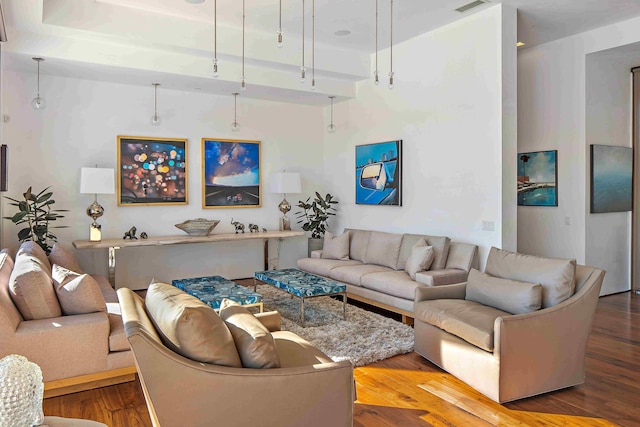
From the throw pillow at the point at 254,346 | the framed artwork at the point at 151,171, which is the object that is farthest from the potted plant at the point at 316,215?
the throw pillow at the point at 254,346

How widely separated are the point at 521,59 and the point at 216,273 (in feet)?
17.0

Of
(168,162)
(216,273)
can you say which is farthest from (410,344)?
(168,162)

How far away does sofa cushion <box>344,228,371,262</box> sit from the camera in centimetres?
624

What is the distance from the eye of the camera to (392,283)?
493 cm

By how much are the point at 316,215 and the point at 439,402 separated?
4.54 m

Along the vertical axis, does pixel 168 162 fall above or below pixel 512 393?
above

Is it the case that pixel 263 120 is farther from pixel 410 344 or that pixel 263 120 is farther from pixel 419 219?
pixel 410 344

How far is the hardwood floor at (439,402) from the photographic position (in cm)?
280

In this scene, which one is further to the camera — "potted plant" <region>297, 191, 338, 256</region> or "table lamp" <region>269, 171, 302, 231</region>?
"potted plant" <region>297, 191, 338, 256</region>

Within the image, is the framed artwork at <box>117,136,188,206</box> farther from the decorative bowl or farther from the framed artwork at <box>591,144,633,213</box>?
the framed artwork at <box>591,144,633,213</box>

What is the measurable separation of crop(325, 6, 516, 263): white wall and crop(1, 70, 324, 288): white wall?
54.0 inches

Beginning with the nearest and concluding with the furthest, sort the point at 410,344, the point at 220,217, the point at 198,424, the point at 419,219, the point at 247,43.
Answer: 1. the point at 198,424
2. the point at 410,344
3. the point at 247,43
4. the point at 419,219
5. the point at 220,217

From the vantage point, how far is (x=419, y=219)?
603cm

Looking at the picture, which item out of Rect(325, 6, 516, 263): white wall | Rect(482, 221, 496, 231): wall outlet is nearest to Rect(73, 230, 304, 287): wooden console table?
Rect(325, 6, 516, 263): white wall
